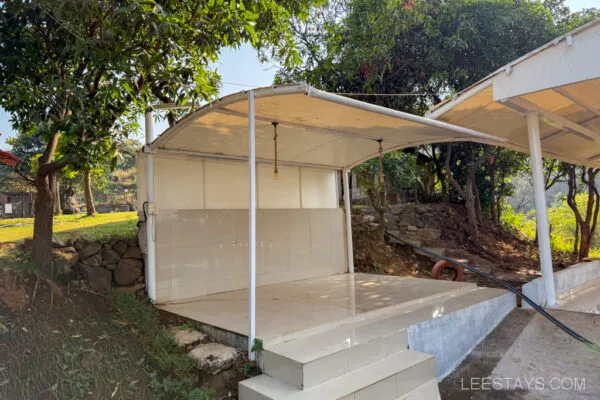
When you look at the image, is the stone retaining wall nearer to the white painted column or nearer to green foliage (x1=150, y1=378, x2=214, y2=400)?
green foliage (x1=150, y1=378, x2=214, y2=400)

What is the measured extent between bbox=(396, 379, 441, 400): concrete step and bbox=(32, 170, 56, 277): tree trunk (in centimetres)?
380

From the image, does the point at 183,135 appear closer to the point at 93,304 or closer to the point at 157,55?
the point at 157,55

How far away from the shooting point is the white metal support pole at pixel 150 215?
4984 millimetres

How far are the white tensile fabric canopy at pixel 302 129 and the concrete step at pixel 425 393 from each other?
8.69ft

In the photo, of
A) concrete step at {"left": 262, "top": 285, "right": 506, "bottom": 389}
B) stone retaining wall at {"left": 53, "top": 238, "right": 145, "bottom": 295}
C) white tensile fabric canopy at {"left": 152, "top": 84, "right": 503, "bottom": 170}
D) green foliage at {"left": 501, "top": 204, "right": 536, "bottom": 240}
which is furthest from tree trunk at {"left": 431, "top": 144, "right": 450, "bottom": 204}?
stone retaining wall at {"left": 53, "top": 238, "right": 145, "bottom": 295}

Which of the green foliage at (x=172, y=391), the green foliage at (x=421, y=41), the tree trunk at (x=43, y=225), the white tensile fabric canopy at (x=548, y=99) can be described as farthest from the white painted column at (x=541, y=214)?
the tree trunk at (x=43, y=225)

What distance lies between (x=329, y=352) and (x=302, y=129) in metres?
2.97

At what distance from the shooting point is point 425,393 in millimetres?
3398

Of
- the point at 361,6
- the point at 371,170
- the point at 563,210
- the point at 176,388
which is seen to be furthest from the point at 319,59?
the point at 563,210

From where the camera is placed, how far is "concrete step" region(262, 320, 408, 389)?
299 centimetres

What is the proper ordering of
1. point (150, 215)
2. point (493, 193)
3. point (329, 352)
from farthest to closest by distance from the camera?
point (493, 193) < point (150, 215) < point (329, 352)

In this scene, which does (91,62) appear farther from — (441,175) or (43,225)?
(441,175)

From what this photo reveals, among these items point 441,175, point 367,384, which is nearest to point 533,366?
point 367,384

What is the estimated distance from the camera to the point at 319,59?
10039 mm
